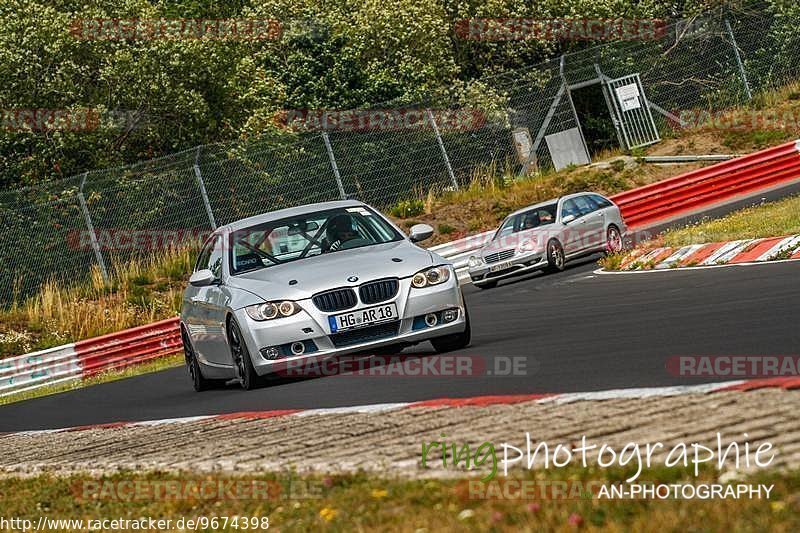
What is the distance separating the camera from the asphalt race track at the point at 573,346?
890 cm

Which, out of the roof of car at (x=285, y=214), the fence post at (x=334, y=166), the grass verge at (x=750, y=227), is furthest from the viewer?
the fence post at (x=334, y=166)

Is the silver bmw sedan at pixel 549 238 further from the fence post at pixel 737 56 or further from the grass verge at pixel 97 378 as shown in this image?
the fence post at pixel 737 56

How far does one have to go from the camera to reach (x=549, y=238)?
2206 cm

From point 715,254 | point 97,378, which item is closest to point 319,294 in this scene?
point 715,254

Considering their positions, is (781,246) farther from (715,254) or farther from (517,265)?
(517,265)

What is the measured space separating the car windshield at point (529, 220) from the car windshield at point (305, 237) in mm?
10408

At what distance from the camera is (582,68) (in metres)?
32.9

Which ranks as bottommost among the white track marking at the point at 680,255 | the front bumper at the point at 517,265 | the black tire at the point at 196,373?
the front bumper at the point at 517,265

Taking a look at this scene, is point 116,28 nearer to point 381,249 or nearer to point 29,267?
point 29,267

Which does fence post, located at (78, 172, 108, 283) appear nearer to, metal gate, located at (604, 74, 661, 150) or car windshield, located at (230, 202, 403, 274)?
metal gate, located at (604, 74, 661, 150)

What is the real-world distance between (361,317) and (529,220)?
12486 millimetres

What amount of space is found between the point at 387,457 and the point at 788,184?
24600 millimetres

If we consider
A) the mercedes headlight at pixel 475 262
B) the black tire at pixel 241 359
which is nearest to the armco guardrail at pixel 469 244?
the mercedes headlight at pixel 475 262

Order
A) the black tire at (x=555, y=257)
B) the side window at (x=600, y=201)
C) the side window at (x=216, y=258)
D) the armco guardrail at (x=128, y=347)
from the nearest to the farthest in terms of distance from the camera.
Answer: the side window at (x=216, y=258) < the black tire at (x=555, y=257) < the armco guardrail at (x=128, y=347) < the side window at (x=600, y=201)
